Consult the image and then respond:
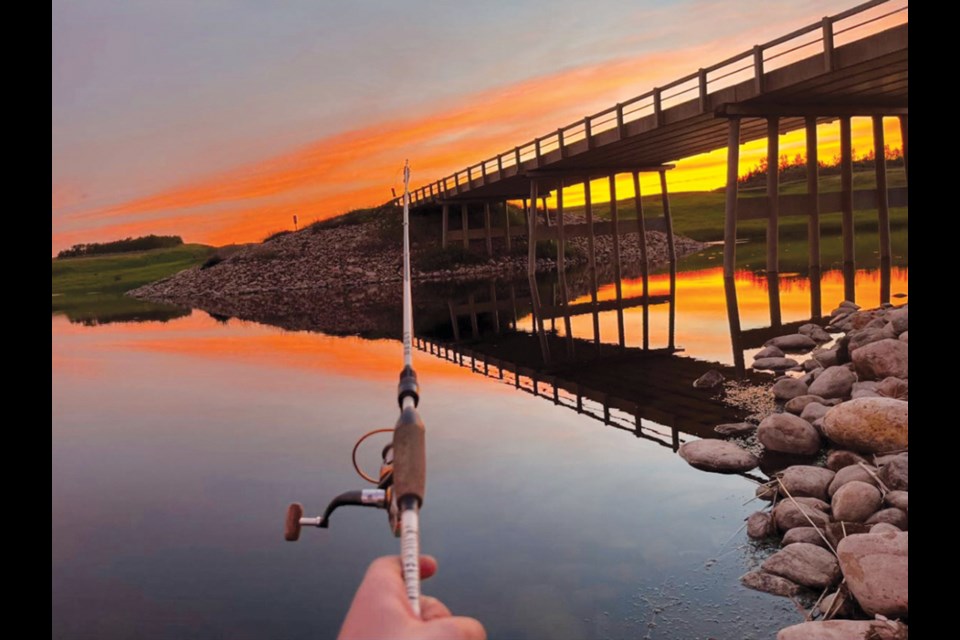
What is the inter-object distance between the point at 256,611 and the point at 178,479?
14.4ft

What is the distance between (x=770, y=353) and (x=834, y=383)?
386cm

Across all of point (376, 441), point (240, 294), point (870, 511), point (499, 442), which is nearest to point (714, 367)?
point (499, 442)

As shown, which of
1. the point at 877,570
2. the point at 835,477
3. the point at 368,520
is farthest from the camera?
the point at 368,520

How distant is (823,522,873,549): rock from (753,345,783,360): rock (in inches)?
315

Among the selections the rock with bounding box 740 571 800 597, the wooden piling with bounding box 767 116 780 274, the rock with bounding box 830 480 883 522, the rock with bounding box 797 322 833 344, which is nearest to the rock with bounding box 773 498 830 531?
the rock with bounding box 830 480 883 522

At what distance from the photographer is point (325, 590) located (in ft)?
20.2

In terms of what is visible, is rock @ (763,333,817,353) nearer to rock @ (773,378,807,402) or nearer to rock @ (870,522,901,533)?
rock @ (773,378,807,402)

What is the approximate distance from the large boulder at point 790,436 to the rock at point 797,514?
1.80 meters

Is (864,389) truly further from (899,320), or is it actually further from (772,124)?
(772,124)

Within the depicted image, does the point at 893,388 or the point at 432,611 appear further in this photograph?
the point at 893,388

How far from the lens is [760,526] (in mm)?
6340

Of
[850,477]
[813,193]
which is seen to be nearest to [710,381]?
[850,477]
